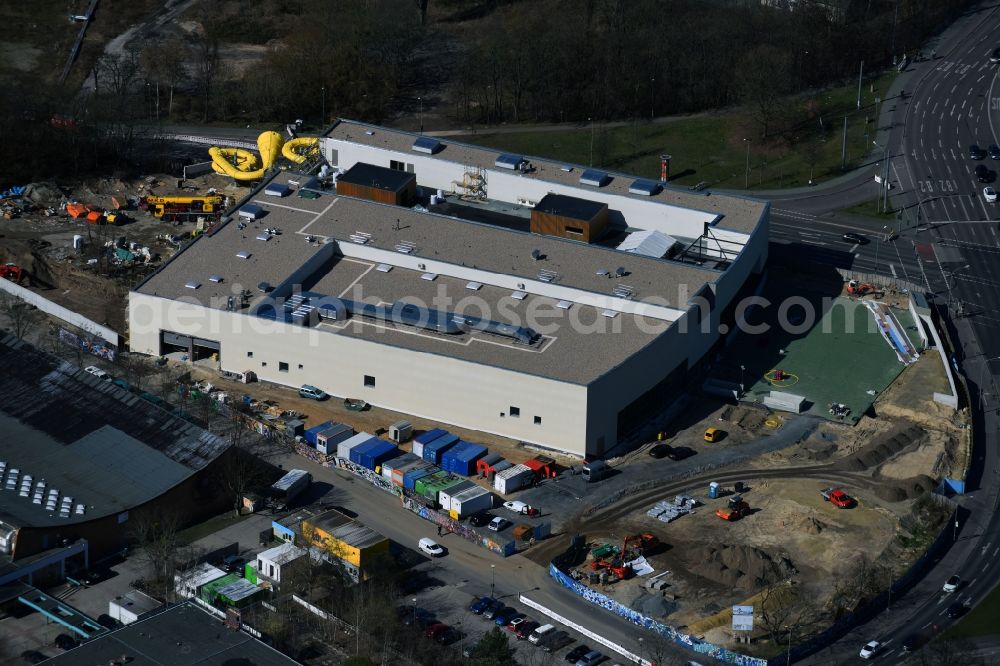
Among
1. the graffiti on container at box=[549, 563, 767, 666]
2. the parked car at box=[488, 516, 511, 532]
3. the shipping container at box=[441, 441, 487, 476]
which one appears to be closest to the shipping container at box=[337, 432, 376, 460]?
the shipping container at box=[441, 441, 487, 476]

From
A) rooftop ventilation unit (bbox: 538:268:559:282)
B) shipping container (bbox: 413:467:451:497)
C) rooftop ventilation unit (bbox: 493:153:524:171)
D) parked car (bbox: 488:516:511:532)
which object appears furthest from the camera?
rooftop ventilation unit (bbox: 493:153:524:171)

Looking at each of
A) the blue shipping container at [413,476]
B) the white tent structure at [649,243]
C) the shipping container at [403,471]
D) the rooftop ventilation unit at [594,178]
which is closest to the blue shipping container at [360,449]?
the shipping container at [403,471]

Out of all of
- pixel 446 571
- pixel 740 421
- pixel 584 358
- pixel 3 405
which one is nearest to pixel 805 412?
pixel 740 421

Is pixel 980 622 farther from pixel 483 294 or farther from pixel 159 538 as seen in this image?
pixel 159 538

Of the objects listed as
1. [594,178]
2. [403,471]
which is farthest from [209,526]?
[594,178]

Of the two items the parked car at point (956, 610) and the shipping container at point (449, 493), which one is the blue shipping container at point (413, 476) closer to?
the shipping container at point (449, 493)

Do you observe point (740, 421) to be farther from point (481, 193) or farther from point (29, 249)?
point (29, 249)

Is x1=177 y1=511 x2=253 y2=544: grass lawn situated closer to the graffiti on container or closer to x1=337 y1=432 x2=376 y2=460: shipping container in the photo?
x1=337 y1=432 x2=376 y2=460: shipping container
